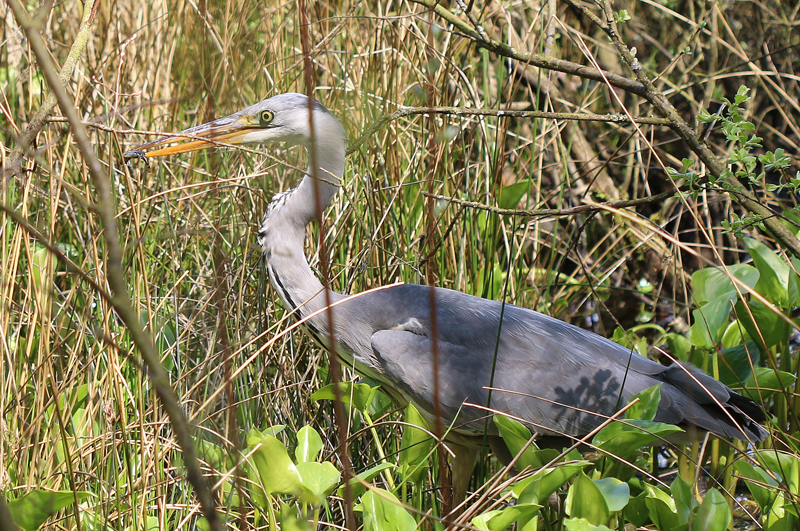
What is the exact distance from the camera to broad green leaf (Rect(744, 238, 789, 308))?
2242mm

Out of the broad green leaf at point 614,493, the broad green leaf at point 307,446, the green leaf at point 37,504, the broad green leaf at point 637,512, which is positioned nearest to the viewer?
the green leaf at point 37,504

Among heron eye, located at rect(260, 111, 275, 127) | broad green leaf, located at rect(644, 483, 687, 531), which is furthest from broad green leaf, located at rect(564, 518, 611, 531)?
heron eye, located at rect(260, 111, 275, 127)

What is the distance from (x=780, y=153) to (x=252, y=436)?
1344mm

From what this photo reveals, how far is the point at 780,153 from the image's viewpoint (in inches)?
62.6

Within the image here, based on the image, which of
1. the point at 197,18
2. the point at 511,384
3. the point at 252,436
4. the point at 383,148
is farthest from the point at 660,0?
the point at 252,436

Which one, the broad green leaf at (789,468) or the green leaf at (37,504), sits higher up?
the green leaf at (37,504)

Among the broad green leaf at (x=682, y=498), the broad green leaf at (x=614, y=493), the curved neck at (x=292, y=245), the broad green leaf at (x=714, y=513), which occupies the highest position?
the curved neck at (x=292, y=245)

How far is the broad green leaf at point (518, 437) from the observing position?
160cm

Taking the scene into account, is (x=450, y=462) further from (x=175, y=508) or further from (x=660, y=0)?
(x=660, y=0)

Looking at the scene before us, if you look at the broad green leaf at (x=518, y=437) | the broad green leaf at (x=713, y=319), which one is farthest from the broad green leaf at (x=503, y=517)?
the broad green leaf at (x=713, y=319)

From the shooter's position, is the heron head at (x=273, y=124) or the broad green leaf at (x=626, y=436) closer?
the broad green leaf at (x=626, y=436)

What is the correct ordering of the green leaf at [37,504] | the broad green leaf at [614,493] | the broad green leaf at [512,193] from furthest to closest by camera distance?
the broad green leaf at [512,193] → the broad green leaf at [614,493] → the green leaf at [37,504]

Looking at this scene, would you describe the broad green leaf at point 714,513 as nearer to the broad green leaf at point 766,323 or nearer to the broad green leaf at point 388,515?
the broad green leaf at point 388,515

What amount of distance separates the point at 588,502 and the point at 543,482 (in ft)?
0.35
